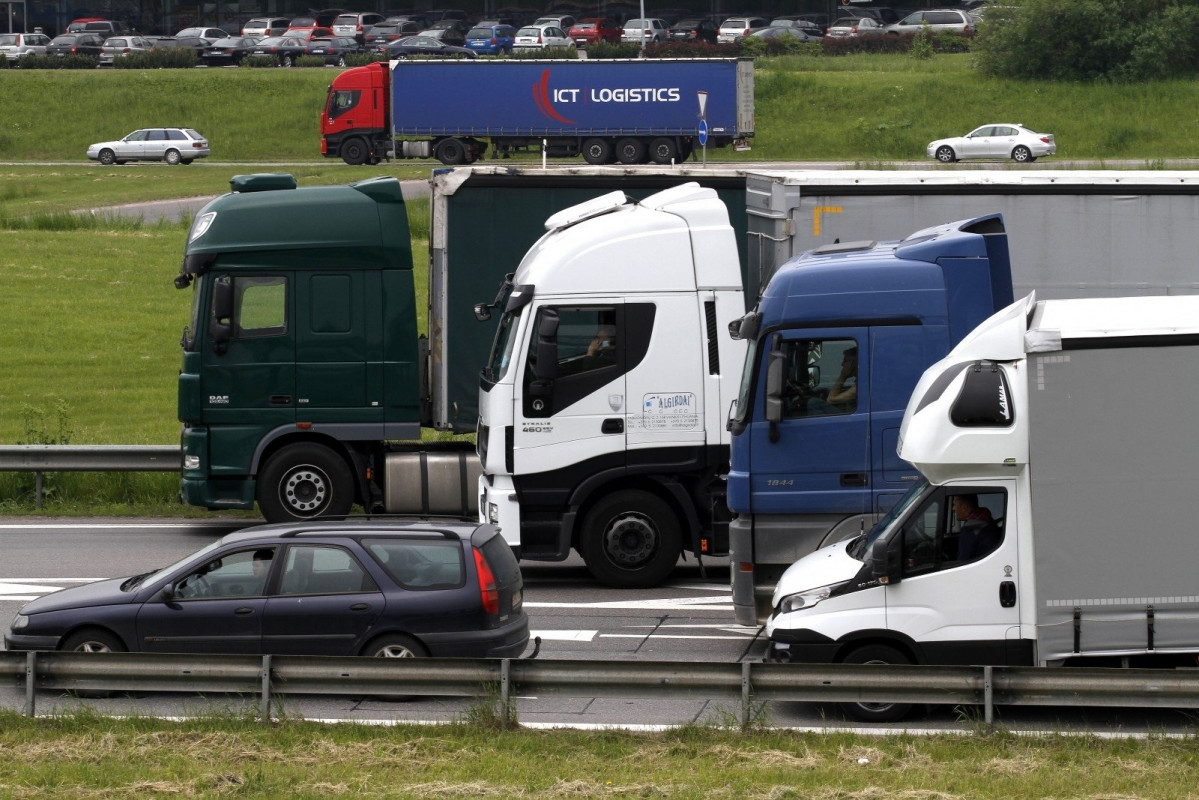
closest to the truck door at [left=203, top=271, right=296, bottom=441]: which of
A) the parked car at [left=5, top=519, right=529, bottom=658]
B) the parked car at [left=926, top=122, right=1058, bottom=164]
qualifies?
the parked car at [left=5, top=519, right=529, bottom=658]

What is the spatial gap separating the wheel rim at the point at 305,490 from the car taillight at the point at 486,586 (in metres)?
5.63

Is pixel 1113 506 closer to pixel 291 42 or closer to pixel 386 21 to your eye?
pixel 291 42

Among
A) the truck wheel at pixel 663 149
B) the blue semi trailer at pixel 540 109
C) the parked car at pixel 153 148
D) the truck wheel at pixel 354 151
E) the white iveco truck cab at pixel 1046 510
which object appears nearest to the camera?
the white iveco truck cab at pixel 1046 510

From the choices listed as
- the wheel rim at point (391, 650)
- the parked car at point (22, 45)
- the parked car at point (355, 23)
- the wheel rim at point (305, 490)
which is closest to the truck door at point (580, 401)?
the wheel rim at point (305, 490)

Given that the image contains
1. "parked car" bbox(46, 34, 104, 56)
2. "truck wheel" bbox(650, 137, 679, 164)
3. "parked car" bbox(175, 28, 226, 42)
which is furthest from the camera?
"parked car" bbox(175, 28, 226, 42)

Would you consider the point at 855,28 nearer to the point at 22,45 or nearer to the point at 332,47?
the point at 332,47

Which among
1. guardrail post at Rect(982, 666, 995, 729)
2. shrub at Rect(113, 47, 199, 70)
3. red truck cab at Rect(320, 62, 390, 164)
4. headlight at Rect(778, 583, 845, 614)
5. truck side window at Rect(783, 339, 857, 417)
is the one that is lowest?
guardrail post at Rect(982, 666, 995, 729)

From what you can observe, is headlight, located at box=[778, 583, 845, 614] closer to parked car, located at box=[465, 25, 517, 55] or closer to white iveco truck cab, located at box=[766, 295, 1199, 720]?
white iveco truck cab, located at box=[766, 295, 1199, 720]

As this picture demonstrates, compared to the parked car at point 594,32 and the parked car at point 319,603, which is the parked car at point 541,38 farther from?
the parked car at point 319,603

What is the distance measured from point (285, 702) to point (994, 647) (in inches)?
187

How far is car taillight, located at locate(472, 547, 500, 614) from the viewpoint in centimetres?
1044

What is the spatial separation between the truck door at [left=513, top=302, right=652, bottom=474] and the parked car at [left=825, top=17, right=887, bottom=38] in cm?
6420

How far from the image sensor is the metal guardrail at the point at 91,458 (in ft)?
59.2

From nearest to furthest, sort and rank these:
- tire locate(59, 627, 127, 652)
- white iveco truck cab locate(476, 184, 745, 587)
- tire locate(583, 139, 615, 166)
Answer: tire locate(59, 627, 127, 652) → white iveco truck cab locate(476, 184, 745, 587) → tire locate(583, 139, 615, 166)
